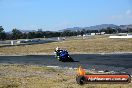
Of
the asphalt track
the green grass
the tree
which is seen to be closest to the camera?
the asphalt track

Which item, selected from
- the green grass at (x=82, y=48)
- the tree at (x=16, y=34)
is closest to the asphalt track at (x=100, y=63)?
the green grass at (x=82, y=48)

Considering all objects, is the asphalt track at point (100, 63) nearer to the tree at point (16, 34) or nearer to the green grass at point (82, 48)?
the green grass at point (82, 48)

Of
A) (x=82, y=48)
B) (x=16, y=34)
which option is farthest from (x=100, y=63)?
(x=16, y=34)

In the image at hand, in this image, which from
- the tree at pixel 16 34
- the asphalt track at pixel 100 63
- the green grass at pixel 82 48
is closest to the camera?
the asphalt track at pixel 100 63

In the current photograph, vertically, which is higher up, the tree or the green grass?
the tree

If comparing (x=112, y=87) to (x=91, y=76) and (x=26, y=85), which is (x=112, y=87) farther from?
(x=26, y=85)

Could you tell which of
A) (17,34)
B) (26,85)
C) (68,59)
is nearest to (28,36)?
(17,34)

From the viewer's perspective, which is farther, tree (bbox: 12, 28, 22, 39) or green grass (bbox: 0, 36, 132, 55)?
tree (bbox: 12, 28, 22, 39)

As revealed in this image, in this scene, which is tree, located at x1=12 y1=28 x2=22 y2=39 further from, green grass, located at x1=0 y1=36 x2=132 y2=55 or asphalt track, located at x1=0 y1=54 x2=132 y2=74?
asphalt track, located at x1=0 y1=54 x2=132 y2=74

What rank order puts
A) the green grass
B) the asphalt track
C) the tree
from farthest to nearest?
the tree → the green grass → the asphalt track

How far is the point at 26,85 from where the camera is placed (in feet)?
51.4

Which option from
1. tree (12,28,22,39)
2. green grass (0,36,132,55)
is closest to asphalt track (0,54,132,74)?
green grass (0,36,132,55)

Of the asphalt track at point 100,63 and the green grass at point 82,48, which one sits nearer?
the asphalt track at point 100,63

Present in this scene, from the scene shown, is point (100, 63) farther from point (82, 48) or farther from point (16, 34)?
point (16, 34)
